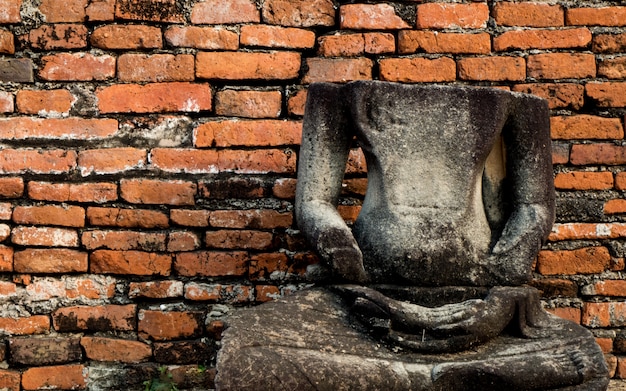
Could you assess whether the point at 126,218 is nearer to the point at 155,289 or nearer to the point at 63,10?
the point at 155,289

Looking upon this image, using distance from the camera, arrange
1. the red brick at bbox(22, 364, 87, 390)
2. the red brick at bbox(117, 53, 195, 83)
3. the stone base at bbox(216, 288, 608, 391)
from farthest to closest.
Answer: the red brick at bbox(117, 53, 195, 83) → the red brick at bbox(22, 364, 87, 390) → the stone base at bbox(216, 288, 608, 391)

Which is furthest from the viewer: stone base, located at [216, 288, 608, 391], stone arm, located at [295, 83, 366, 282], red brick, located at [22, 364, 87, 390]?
red brick, located at [22, 364, 87, 390]

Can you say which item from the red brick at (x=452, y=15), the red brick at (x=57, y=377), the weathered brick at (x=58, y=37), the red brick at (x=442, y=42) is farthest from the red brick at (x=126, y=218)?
the red brick at (x=452, y=15)

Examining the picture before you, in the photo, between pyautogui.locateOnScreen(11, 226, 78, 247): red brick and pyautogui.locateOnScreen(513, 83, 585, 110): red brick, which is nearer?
Answer: pyautogui.locateOnScreen(11, 226, 78, 247): red brick

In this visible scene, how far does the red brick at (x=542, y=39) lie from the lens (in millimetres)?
3143

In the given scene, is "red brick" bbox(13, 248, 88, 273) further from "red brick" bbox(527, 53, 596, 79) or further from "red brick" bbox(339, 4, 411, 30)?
"red brick" bbox(527, 53, 596, 79)

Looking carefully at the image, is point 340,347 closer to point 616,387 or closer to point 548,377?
point 548,377

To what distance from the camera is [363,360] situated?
1956mm

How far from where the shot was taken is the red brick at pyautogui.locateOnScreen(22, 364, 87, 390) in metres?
2.97

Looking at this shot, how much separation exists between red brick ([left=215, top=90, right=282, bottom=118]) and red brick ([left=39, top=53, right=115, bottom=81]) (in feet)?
1.55

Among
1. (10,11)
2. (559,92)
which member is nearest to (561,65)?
(559,92)

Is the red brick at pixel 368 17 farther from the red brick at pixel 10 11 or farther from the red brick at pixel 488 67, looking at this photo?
the red brick at pixel 10 11

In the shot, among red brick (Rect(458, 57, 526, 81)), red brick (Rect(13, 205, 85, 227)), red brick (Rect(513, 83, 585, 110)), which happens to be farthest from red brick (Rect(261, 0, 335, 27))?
red brick (Rect(13, 205, 85, 227))

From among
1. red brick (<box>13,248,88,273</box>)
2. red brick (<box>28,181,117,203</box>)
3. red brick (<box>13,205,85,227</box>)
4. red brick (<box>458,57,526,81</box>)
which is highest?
red brick (<box>458,57,526,81</box>)
